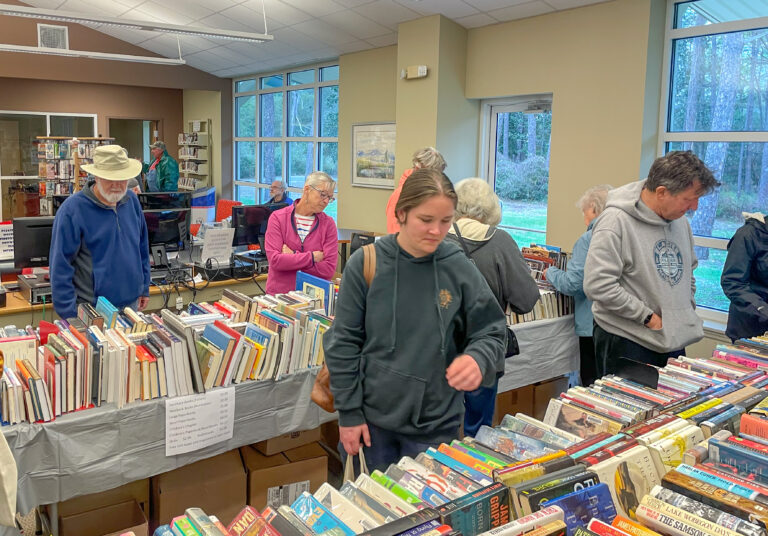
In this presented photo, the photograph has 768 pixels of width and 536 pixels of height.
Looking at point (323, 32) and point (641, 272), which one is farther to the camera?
point (323, 32)

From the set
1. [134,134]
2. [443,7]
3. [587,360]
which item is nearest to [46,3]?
[134,134]

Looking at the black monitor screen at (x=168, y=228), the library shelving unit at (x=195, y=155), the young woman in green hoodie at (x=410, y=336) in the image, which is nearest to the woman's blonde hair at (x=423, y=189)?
the young woman in green hoodie at (x=410, y=336)

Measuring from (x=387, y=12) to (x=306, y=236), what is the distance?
11.6 ft

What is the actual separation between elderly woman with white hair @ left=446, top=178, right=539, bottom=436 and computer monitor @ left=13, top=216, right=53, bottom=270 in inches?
116

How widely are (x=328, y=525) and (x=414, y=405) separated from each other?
2.16 feet

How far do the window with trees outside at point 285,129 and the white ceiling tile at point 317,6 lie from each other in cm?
183

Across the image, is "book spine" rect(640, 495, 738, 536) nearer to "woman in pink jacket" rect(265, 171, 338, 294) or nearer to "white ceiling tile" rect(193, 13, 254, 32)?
"woman in pink jacket" rect(265, 171, 338, 294)

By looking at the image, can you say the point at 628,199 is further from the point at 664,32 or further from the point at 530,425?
the point at 664,32

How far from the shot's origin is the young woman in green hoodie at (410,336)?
71.5 inches

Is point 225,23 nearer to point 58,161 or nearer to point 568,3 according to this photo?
point 58,161

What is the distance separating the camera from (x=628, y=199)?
8.71 ft

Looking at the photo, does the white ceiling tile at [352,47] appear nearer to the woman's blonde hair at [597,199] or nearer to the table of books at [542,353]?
the woman's blonde hair at [597,199]

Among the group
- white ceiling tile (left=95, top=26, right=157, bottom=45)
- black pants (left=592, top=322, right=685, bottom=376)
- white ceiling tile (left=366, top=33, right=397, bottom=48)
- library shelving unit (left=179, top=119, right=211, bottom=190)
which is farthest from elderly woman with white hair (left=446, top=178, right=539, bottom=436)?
library shelving unit (left=179, top=119, right=211, bottom=190)

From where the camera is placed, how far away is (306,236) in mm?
3645
